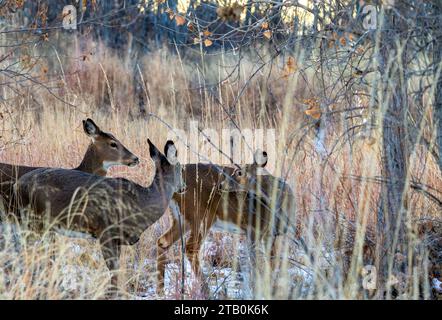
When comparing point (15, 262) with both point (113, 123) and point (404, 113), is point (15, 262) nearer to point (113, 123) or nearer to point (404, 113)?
point (404, 113)

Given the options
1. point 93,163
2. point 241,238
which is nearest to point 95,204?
point 93,163

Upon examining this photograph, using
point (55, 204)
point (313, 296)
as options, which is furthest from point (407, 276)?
point (55, 204)

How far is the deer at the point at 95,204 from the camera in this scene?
5539 millimetres

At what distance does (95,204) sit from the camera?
5582 mm

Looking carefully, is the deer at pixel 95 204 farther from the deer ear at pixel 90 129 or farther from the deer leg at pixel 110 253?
the deer ear at pixel 90 129

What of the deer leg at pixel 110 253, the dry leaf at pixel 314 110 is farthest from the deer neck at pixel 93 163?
the dry leaf at pixel 314 110

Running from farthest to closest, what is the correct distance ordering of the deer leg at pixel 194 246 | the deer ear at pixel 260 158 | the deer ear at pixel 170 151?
the deer ear at pixel 260 158
the deer leg at pixel 194 246
the deer ear at pixel 170 151

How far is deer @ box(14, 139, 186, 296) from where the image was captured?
554 cm

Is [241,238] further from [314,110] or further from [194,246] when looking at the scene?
[314,110]

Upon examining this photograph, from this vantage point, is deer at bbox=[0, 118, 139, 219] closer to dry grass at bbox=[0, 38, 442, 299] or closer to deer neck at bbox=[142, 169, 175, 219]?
dry grass at bbox=[0, 38, 442, 299]

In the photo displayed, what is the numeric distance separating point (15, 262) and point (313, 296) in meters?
1.73

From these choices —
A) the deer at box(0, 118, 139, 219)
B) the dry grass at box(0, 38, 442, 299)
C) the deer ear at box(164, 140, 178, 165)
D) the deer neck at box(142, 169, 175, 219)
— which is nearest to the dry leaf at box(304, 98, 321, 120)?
the dry grass at box(0, 38, 442, 299)

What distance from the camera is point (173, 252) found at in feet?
21.2

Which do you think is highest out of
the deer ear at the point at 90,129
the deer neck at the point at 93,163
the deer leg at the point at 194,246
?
the deer ear at the point at 90,129
